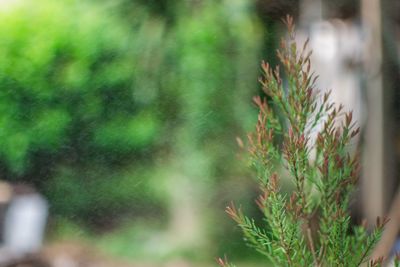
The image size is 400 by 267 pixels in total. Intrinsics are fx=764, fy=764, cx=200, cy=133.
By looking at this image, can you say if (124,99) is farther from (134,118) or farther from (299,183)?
(299,183)

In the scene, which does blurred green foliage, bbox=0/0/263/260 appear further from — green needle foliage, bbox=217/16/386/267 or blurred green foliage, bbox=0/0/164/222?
green needle foliage, bbox=217/16/386/267

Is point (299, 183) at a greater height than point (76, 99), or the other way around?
point (76, 99)

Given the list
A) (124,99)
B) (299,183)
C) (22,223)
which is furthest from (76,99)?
(299,183)

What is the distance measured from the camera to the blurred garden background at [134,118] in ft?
9.42

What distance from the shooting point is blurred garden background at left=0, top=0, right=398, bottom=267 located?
287 cm

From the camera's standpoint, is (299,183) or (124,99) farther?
(124,99)

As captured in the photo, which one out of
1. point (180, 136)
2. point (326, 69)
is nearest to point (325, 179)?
point (180, 136)

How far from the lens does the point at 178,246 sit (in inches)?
125

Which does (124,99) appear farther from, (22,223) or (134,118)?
(22,223)

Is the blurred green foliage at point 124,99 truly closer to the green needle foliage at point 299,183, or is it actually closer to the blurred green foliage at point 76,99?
the blurred green foliage at point 76,99

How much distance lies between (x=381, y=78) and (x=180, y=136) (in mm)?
951

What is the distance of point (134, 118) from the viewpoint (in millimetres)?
3012

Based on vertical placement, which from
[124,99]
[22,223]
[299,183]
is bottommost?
[22,223]

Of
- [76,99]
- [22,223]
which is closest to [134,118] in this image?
[76,99]
